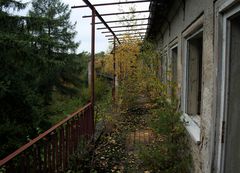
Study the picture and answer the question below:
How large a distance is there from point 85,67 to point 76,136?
69.7 ft

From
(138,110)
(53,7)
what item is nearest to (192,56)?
(138,110)

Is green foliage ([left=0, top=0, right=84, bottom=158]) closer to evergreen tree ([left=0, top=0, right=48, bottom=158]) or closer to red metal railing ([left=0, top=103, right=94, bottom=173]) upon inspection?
evergreen tree ([left=0, top=0, right=48, bottom=158])

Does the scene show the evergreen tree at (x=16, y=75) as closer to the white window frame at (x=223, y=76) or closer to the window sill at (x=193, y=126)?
the window sill at (x=193, y=126)

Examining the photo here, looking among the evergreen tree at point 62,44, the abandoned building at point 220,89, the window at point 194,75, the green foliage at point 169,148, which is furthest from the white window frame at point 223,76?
the evergreen tree at point 62,44

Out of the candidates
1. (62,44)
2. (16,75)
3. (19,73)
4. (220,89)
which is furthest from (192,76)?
(62,44)

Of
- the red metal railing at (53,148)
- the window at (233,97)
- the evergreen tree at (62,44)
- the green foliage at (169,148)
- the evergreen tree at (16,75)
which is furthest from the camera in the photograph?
the evergreen tree at (62,44)

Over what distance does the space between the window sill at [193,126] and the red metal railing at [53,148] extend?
1537 millimetres

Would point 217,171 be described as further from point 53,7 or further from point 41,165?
point 53,7

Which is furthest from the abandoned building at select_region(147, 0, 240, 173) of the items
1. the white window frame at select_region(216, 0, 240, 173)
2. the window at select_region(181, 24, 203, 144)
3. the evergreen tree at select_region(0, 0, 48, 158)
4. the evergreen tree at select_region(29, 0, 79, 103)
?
the evergreen tree at select_region(29, 0, 79, 103)

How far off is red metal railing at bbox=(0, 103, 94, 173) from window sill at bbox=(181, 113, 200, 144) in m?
1.54

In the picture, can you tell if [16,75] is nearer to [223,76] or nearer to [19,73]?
[19,73]

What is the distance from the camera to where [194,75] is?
3473 millimetres

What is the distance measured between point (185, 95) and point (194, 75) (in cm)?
32

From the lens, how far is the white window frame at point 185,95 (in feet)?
8.82
